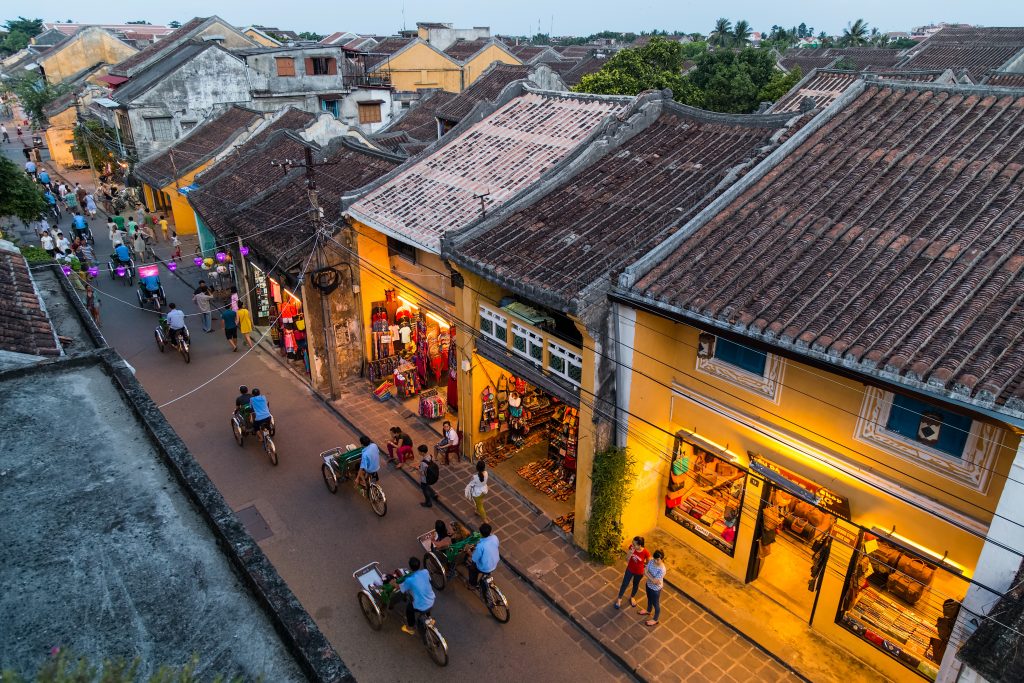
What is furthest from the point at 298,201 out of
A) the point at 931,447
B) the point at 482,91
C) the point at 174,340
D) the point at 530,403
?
the point at 931,447

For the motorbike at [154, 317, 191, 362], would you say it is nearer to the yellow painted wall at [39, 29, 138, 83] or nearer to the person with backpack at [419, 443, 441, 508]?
the person with backpack at [419, 443, 441, 508]

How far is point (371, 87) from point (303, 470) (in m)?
29.9

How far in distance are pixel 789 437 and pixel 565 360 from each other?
156 inches

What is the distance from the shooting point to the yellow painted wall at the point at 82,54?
5762cm

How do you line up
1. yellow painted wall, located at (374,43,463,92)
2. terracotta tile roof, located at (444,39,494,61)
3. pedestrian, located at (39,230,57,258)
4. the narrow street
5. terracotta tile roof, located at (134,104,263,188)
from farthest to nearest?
terracotta tile roof, located at (444,39,494,61)
yellow painted wall, located at (374,43,463,92)
terracotta tile roof, located at (134,104,263,188)
pedestrian, located at (39,230,57,258)
the narrow street

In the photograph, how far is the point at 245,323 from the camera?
21.3m

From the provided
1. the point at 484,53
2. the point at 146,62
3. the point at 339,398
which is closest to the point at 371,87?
the point at 146,62

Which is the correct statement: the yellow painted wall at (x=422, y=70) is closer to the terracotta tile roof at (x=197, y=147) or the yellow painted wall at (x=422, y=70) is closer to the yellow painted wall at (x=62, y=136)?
the terracotta tile roof at (x=197, y=147)

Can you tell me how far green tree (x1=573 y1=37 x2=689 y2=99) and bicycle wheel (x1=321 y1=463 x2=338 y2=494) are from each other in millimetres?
23895

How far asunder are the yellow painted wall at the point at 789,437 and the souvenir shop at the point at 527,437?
2.14m

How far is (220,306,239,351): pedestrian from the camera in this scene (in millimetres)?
20984

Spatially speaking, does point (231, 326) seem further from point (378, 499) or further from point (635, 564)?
point (635, 564)

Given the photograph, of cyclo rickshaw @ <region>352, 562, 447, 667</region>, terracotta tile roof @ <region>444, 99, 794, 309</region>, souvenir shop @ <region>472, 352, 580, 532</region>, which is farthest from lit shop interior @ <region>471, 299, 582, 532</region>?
cyclo rickshaw @ <region>352, 562, 447, 667</region>

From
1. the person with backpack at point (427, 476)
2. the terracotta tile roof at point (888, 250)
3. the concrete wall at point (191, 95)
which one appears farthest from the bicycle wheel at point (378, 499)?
the concrete wall at point (191, 95)
